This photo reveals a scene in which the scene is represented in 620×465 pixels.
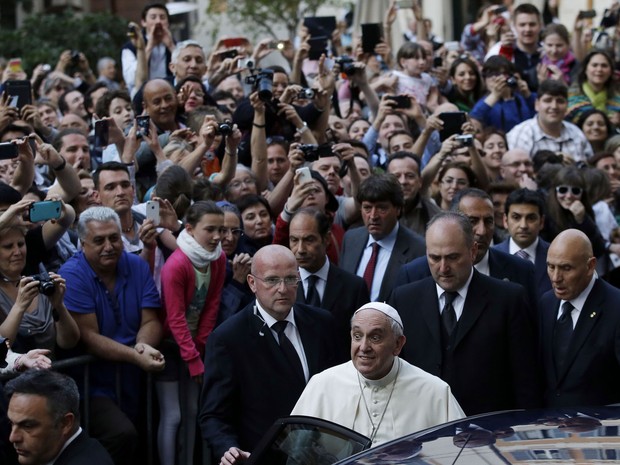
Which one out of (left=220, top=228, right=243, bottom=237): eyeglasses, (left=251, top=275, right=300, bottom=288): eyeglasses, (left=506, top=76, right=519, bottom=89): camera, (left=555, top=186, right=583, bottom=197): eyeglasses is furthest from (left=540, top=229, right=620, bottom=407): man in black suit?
(left=506, top=76, right=519, bottom=89): camera

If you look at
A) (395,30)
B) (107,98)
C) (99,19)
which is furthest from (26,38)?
(107,98)

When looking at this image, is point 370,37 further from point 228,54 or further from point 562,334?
point 562,334

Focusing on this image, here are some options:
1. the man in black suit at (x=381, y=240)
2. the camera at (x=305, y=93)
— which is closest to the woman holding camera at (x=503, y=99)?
the camera at (x=305, y=93)

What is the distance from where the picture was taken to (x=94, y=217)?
8.13 meters

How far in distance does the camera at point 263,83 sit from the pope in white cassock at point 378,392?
4.47m

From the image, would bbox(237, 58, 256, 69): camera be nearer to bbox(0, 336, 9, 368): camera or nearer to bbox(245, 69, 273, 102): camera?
bbox(245, 69, 273, 102): camera

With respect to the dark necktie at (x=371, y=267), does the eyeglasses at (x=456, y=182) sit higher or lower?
higher

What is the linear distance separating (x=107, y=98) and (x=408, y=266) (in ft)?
14.4

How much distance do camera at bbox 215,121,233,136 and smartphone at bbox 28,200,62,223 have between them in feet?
7.28

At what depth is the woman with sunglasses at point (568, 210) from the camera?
34.1ft

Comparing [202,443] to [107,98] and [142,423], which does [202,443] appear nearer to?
[142,423]

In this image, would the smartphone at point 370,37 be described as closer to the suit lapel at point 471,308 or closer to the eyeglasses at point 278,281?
the suit lapel at point 471,308

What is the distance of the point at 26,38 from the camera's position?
2369cm

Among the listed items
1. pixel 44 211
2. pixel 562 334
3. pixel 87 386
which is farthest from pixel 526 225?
pixel 44 211
